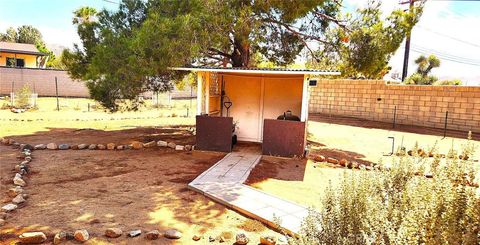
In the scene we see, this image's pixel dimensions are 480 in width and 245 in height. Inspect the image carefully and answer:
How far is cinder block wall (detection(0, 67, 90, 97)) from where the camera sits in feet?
67.7

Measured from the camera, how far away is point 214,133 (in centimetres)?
794

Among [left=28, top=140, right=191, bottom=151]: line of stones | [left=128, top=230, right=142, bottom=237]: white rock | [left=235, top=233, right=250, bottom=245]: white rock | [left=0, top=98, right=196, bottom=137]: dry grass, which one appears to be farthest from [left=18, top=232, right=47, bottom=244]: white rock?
[left=0, top=98, right=196, bottom=137]: dry grass

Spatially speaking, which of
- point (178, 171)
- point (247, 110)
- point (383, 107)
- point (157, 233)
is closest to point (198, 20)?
point (247, 110)

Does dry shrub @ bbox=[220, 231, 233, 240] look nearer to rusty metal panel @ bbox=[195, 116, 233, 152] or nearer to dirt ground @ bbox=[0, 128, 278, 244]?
dirt ground @ bbox=[0, 128, 278, 244]

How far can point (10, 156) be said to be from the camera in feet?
22.9

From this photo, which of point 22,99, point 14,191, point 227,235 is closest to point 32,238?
point 14,191

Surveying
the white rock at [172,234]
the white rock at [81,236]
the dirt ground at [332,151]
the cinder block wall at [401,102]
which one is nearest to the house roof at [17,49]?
the cinder block wall at [401,102]

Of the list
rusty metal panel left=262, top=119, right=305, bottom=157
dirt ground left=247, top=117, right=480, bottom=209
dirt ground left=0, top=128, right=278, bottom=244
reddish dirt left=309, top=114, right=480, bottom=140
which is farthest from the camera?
reddish dirt left=309, top=114, right=480, bottom=140

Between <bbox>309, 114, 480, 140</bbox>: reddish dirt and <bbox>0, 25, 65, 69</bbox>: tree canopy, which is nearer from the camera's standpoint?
<bbox>309, 114, 480, 140</bbox>: reddish dirt

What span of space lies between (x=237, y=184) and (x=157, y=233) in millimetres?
2033

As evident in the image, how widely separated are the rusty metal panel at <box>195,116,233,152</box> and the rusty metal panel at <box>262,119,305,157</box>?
2.97 ft

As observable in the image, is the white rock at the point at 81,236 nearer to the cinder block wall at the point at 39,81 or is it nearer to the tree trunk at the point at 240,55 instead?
the tree trunk at the point at 240,55

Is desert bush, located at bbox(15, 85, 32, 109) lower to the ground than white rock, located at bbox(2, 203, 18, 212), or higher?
higher

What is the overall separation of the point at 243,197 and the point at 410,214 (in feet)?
9.46
